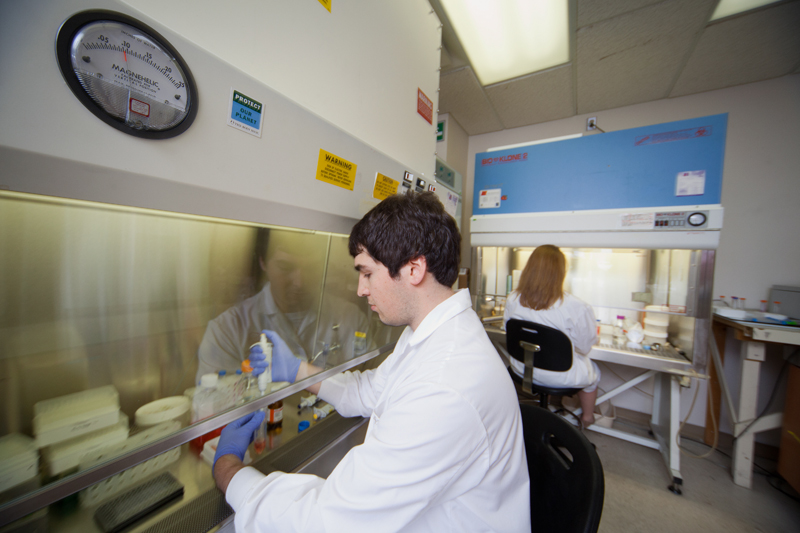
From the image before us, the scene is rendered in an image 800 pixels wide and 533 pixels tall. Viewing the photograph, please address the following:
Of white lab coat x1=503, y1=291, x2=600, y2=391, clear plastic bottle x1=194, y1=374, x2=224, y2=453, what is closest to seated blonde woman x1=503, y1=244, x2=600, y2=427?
white lab coat x1=503, y1=291, x2=600, y2=391

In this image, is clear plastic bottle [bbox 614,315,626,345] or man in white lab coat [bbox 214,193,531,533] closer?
man in white lab coat [bbox 214,193,531,533]

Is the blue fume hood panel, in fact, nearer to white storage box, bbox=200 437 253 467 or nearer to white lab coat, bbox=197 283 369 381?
white lab coat, bbox=197 283 369 381

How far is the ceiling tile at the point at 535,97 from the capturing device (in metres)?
2.35

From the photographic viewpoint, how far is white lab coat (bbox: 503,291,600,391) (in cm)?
198

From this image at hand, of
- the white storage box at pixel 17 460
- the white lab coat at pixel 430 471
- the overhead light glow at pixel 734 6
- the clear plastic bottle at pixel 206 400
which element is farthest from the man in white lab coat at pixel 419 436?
the overhead light glow at pixel 734 6

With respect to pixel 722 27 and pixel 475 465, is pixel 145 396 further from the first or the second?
pixel 722 27

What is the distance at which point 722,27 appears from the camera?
5.90 feet

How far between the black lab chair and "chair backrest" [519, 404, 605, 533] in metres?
1.00

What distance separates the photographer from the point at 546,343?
1.83 m

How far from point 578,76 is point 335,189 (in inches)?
101

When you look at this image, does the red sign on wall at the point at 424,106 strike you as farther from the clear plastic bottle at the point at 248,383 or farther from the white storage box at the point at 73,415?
the white storage box at the point at 73,415

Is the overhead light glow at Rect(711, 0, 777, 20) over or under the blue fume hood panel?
over

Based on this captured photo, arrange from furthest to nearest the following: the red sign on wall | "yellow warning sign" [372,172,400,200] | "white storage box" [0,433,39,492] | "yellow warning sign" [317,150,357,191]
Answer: the red sign on wall → "yellow warning sign" [372,172,400,200] → "yellow warning sign" [317,150,357,191] → "white storage box" [0,433,39,492]

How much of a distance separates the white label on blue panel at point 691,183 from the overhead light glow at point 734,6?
0.91 metres
